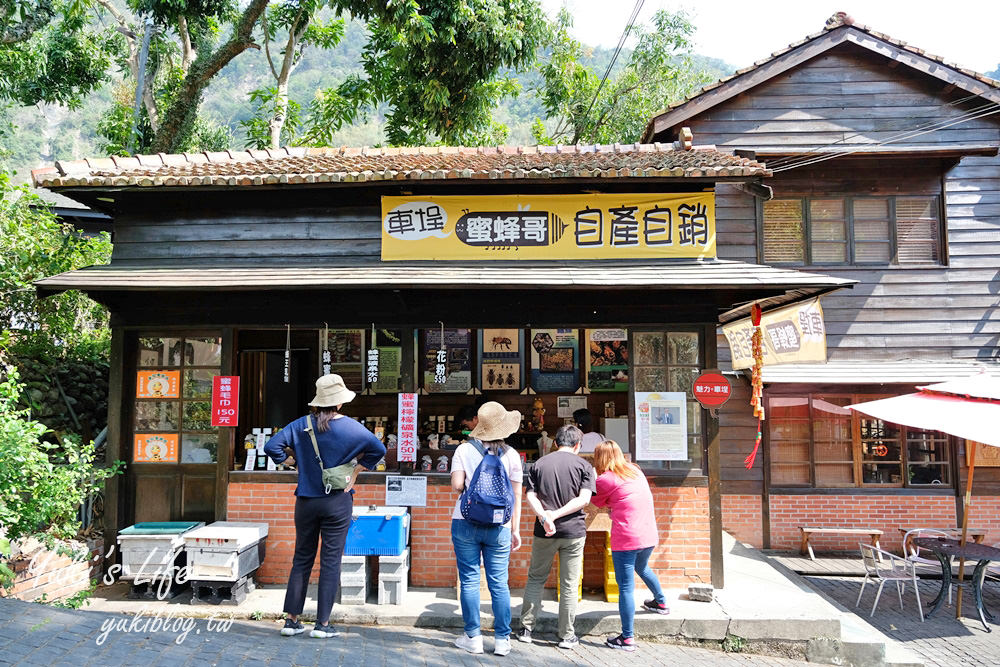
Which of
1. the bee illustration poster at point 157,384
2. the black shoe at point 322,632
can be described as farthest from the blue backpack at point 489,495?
the bee illustration poster at point 157,384

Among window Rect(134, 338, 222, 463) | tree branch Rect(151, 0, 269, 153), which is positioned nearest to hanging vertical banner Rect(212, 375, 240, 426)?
window Rect(134, 338, 222, 463)

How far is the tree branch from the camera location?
1523 centimetres

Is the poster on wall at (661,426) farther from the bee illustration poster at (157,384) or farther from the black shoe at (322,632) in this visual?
the bee illustration poster at (157,384)

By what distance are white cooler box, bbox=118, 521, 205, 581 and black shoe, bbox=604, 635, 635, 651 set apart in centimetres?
461

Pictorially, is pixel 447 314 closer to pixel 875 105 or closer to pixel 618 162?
pixel 618 162

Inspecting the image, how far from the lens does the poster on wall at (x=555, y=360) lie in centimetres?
1152

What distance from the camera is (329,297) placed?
7957mm

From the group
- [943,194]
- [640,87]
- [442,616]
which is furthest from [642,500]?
[640,87]

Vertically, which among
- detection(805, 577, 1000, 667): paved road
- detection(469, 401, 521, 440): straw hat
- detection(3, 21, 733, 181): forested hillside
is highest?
detection(3, 21, 733, 181): forested hillside

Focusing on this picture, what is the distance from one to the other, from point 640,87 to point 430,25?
1043 centimetres

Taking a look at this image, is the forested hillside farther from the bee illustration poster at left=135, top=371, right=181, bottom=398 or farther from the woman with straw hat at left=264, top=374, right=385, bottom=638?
the woman with straw hat at left=264, top=374, right=385, bottom=638

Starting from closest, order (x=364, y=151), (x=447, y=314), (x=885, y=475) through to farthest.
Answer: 1. (x=447, y=314)
2. (x=364, y=151)
3. (x=885, y=475)

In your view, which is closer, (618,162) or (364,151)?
(618,162)

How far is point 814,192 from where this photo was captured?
11469mm
